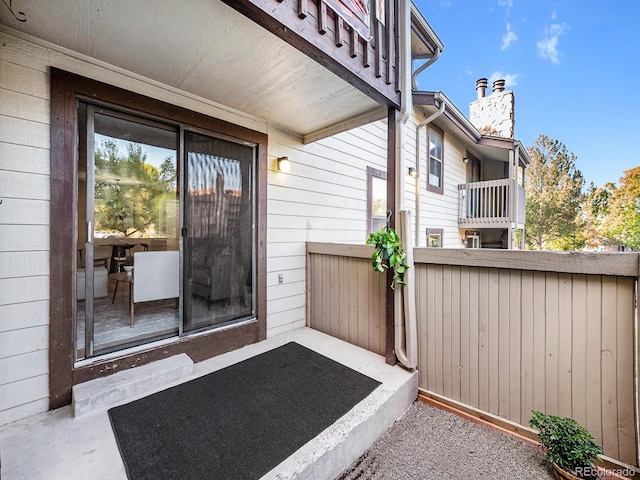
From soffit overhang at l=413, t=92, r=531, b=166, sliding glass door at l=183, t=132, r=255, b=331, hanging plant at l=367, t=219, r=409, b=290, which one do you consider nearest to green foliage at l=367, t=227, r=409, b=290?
hanging plant at l=367, t=219, r=409, b=290

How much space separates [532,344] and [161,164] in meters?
3.55

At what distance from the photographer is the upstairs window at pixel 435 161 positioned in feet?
21.1

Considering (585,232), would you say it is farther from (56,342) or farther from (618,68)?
(56,342)

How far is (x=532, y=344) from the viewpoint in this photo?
2.05 m

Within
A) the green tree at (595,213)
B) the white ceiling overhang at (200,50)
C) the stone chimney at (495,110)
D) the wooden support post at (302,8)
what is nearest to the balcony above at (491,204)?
the stone chimney at (495,110)

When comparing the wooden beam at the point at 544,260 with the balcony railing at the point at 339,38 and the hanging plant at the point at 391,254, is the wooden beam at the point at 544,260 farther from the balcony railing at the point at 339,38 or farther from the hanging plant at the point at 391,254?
the balcony railing at the point at 339,38

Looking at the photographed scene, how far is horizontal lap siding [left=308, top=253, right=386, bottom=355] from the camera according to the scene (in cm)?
299

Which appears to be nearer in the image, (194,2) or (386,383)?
(194,2)

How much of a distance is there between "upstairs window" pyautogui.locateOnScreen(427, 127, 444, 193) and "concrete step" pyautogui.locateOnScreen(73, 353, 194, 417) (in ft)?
19.1

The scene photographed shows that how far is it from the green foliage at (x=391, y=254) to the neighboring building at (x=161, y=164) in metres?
0.76

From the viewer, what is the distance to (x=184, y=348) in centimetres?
267

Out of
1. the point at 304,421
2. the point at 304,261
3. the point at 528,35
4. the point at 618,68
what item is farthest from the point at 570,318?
the point at 528,35

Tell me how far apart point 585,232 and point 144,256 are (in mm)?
21334

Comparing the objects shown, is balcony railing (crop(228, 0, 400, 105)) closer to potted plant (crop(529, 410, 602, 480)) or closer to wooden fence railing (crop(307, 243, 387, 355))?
wooden fence railing (crop(307, 243, 387, 355))
